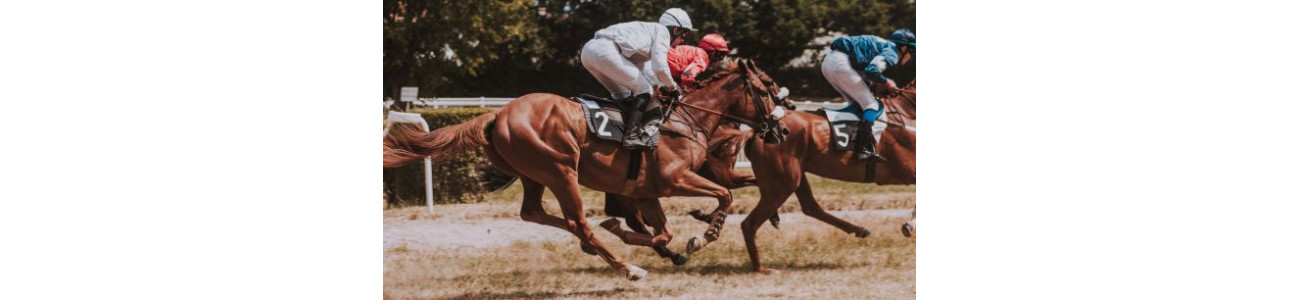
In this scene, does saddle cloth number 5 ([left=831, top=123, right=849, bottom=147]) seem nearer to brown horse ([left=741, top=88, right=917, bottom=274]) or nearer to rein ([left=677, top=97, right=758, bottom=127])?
brown horse ([left=741, top=88, right=917, bottom=274])

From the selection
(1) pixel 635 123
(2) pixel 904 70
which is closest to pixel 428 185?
(1) pixel 635 123

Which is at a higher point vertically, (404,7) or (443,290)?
(404,7)

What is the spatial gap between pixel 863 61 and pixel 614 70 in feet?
6.06

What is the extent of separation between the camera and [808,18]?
28.7ft

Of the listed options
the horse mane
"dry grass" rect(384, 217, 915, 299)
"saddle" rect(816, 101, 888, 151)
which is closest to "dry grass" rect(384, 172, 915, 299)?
"dry grass" rect(384, 217, 915, 299)

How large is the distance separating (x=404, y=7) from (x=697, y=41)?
1.78 meters

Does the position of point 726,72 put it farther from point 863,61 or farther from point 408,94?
point 408,94

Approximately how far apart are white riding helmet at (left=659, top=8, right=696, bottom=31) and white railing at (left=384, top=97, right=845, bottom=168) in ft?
3.31

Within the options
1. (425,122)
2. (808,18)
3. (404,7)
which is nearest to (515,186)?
(425,122)

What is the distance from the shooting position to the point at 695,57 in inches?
326

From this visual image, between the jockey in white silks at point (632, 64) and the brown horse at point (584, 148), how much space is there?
Answer: 22 centimetres

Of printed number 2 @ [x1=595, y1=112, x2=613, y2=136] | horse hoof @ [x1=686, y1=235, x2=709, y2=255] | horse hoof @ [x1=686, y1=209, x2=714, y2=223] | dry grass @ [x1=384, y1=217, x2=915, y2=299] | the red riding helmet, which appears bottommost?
dry grass @ [x1=384, y1=217, x2=915, y2=299]

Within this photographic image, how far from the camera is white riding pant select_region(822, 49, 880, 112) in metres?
8.66

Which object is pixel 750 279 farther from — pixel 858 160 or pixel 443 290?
pixel 443 290
